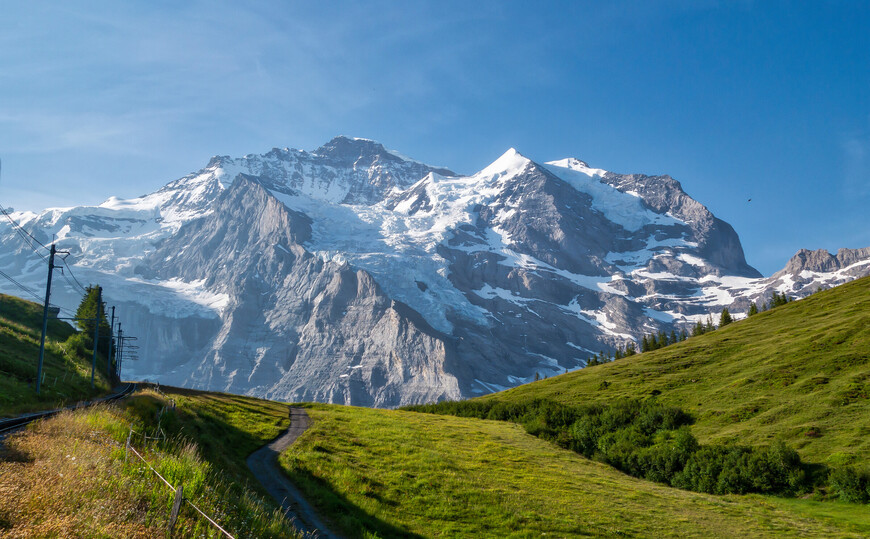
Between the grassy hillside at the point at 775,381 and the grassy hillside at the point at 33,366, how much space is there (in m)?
58.9

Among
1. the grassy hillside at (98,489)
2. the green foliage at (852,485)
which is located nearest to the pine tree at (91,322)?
the grassy hillside at (98,489)

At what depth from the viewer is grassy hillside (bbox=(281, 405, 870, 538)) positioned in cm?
2461

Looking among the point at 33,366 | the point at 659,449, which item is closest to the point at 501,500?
the point at 659,449

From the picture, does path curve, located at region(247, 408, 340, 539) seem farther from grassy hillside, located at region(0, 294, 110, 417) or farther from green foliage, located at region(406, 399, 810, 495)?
green foliage, located at region(406, 399, 810, 495)

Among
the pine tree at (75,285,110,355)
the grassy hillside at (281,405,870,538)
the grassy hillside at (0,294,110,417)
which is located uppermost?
the pine tree at (75,285,110,355)

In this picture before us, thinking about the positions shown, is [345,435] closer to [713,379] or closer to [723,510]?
[723,510]

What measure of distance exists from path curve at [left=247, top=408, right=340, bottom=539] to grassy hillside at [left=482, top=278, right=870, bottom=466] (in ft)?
126

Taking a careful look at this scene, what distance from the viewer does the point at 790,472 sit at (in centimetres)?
3772

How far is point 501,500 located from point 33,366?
49783 mm

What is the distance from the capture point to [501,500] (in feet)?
93.5

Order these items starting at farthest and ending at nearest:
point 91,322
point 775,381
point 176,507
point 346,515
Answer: point 91,322 < point 775,381 < point 346,515 < point 176,507

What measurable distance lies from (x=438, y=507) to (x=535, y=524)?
4.97 meters

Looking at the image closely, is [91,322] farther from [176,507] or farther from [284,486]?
[176,507]

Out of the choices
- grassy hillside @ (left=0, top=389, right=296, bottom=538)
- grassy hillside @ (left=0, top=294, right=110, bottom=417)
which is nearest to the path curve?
grassy hillside @ (left=0, top=389, right=296, bottom=538)
